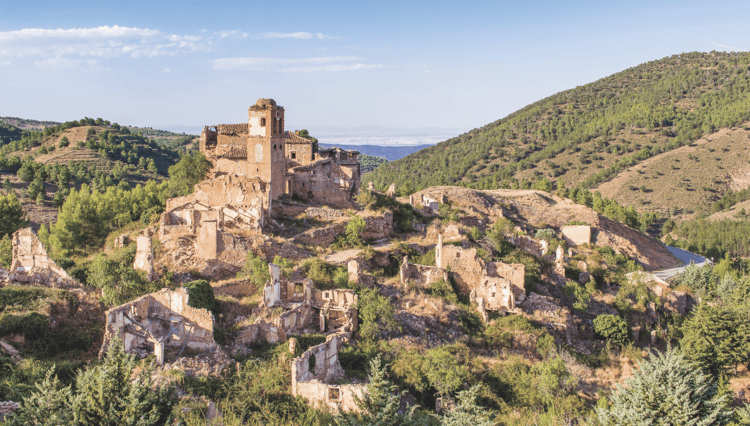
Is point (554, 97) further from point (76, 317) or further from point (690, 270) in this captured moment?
point (76, 317)

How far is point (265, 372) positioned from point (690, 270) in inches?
1165

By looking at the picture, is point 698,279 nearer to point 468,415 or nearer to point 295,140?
point 295,140

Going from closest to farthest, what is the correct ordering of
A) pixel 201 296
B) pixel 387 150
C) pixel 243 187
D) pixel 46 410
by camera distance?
1. pixel 46 410
2. pixel 201 296
3. pixel 243 187
4. pixel 387 150

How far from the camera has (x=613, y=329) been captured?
77.8ft

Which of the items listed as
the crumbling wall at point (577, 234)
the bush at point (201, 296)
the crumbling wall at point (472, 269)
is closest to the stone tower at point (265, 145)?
the crumbling wall at point (472, 269)

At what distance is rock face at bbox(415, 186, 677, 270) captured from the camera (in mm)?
42156

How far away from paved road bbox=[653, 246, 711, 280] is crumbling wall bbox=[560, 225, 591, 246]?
516 centimetres

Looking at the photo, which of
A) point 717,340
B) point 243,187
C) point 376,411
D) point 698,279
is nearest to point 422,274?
point 243,187

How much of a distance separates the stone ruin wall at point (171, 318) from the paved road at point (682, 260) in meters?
29.7

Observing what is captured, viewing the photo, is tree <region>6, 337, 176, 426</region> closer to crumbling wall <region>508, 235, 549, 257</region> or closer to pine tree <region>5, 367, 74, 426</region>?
pine tree <region>5, 367, 74, 426</region>

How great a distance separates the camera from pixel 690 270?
1340 inches

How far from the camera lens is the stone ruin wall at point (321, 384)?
12789mm

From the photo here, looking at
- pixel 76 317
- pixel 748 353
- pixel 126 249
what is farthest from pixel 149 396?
pixel 748 353

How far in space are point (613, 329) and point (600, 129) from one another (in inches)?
3330
